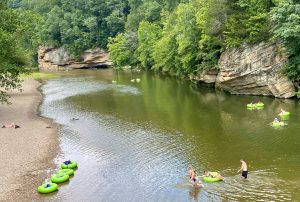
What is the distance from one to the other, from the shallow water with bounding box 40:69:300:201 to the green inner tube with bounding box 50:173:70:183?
1.45 ft

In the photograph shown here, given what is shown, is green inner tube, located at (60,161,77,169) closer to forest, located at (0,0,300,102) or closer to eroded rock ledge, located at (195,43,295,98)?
forest, located at (0,0,300,102)

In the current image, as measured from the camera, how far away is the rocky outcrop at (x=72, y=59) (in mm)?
128250

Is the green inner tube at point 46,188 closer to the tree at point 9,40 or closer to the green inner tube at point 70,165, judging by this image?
the green inner tube at point 70,165

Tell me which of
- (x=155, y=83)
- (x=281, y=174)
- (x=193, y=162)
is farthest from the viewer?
(x=155, y=83)

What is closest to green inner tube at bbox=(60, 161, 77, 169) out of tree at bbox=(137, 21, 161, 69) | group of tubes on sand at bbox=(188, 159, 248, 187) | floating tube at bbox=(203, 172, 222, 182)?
group of tubes on sand at bbox=(188, 159, 248, 187)

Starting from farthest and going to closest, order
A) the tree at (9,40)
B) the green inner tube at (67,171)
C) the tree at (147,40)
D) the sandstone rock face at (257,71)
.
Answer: the tree at (147,40), the sandstone rock face at (257,71), the tree at (9,40), the green inner tube at (67,171)

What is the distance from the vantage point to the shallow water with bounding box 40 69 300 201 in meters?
25.4

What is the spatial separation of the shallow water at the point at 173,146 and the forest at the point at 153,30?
7.71 m

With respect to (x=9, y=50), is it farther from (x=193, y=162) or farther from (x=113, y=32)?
(x=113, y=32)

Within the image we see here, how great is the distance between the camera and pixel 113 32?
13088 cm

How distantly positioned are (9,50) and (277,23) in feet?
104

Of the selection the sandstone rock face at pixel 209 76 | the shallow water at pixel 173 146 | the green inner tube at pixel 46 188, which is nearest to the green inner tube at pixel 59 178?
the shallow water at pixel 173 146

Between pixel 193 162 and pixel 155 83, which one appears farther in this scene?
pixel 155 83

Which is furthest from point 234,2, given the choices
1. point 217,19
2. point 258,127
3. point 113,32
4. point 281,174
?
point 113,32
